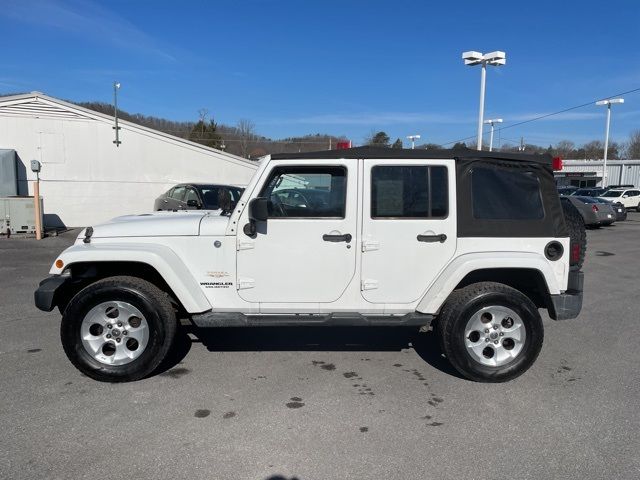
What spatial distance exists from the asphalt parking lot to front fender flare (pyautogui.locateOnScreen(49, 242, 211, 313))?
72 cm

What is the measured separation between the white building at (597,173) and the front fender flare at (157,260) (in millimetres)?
46993

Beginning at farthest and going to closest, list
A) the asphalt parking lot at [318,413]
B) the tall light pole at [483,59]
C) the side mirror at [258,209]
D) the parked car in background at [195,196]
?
1. the tall light pole at [483,59]
2. the parked car in background at [195,196]
3. the side mirror at [258,209]
4. the asphalt parking lot at [318,413]

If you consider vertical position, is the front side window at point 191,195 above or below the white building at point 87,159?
below

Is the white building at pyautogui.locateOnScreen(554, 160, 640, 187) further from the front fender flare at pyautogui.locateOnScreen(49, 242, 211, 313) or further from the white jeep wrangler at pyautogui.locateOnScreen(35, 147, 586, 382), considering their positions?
the front fender flare at pyautogui.locateOnScreen(49, 242, 211, 313)

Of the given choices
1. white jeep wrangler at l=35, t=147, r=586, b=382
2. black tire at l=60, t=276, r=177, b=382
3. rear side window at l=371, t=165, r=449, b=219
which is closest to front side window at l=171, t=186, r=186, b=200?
white jeep wrangler at l=35, t=147, r=586, b=382

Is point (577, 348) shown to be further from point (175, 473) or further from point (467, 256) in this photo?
point (175, 473)

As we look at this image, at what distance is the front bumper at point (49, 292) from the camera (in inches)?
164

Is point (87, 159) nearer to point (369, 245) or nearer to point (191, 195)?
point (191, 195)

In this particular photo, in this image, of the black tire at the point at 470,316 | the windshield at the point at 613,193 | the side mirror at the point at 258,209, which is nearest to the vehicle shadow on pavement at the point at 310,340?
the black tire at the point at 470,316

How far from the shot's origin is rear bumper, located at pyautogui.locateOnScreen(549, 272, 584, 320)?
170 inches

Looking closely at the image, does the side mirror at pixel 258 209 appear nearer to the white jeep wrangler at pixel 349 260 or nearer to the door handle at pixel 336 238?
the white jeep wrangler at pixel 349 260

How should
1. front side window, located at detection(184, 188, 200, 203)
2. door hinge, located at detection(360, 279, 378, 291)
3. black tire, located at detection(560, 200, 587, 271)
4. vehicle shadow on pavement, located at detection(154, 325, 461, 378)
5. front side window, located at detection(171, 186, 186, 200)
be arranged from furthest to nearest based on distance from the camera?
front side window, located at detection(171, 186, 186, 200)
front side window, located at detection(184, 188, 200, 203)
vehicle shadow on pavement, located at detection(154, 325, 461, 378)
black tire, located at detection(560, 200, 587, 271)
door hinge, located at detection(360, 279, 378, 291)

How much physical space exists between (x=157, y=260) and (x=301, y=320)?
133cm

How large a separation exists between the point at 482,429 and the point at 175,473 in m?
2.08
